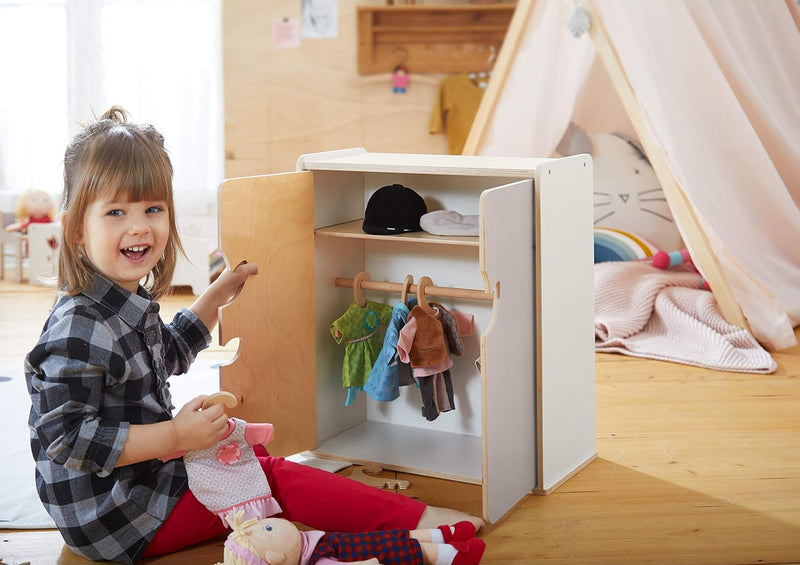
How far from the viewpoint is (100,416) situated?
5.36 feet

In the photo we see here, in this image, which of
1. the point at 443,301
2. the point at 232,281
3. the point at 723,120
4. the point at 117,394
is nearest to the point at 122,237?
the point at 117,394

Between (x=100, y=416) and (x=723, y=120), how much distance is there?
7.41 ft

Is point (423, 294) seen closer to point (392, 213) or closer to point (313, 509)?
point (392, 213)

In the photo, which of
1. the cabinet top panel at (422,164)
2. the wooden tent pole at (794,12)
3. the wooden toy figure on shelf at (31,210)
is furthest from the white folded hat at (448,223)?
the wooden toy figure on shelf at (31,210)

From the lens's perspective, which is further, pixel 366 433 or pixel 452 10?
pixel 452 10

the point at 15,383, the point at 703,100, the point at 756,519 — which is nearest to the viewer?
the point at 756,519

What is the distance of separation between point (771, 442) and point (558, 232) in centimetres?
81

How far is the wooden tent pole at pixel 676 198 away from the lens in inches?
122

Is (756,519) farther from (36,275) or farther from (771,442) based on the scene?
(36,275)

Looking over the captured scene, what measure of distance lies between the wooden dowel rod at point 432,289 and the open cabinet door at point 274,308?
0.11 metres

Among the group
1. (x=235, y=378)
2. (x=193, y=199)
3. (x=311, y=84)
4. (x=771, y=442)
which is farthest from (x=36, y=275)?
(x=771, y=442)

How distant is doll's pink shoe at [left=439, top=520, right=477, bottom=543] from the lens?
171 cm

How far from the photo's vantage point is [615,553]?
1.75 meters

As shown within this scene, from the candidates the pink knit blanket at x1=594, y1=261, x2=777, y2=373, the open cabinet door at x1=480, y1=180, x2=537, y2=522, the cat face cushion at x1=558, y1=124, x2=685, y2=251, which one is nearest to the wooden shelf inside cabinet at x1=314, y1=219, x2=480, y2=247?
the open cabinet door at x1=480, y1=180, x2=537, y2=522
